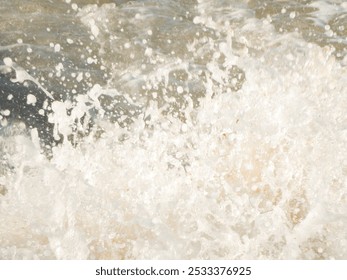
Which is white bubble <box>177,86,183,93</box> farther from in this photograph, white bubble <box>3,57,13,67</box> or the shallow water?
white bubble <box>3,57,13,67</box>

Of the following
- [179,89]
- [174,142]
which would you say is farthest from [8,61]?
[174,142]

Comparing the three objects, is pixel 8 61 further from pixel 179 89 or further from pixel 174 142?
pixel 174 142

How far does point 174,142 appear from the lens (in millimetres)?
4211

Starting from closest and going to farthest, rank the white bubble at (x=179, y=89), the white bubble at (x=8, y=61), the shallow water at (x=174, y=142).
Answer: the shallow water at (x=174, y=142)
the white bubble at (x=179, y=89)
the white bubble at (x=8, y=61)

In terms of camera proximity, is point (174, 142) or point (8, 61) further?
point (8, 61)

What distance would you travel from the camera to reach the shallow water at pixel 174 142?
134 inches

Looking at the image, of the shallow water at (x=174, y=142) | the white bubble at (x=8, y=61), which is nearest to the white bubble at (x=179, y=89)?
the shallow water at (x=174, y=142)

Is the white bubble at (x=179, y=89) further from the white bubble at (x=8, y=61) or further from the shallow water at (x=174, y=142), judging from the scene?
the white bubble at (x=8, y=61)

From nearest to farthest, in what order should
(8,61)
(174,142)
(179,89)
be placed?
1. (174,142)
2. (179,89)
3. (8,61)

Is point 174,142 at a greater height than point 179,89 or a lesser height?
greater

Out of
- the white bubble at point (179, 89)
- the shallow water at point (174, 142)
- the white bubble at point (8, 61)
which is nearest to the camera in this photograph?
the shallow water at point (174, 142)

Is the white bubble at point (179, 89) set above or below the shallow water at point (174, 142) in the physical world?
below

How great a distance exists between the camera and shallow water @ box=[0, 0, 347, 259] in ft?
11.2

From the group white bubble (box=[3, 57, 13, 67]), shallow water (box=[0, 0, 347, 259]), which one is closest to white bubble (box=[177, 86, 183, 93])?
shallow water (box=[0, 0, 347, 259])
